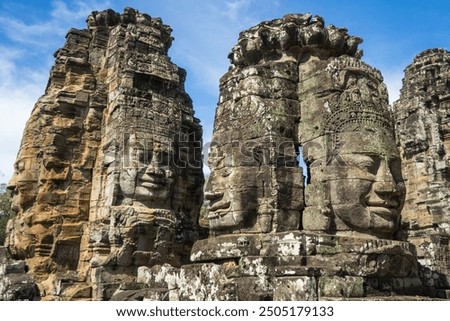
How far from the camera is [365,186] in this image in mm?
5898

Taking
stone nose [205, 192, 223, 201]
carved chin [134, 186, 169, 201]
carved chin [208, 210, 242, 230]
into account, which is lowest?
carved chin [208, 210, 242, 230]

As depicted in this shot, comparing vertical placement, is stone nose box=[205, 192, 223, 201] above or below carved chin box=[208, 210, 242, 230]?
above

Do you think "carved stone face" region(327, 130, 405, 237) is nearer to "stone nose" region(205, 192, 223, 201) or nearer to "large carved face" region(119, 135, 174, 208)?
"stone nose" region(205, 192, 223, 201)

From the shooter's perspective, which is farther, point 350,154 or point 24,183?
point 24,183

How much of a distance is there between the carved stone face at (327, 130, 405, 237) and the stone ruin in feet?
0.06

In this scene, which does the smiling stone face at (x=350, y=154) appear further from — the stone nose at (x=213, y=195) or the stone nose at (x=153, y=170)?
the stone nose at (x=153, y=170)

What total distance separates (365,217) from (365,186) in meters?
0.38

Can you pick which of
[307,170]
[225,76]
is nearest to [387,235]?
[307,170]

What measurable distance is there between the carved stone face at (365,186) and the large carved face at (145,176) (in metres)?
5.83

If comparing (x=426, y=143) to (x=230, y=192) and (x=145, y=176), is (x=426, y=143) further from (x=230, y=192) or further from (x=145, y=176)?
(x=230, y=192)

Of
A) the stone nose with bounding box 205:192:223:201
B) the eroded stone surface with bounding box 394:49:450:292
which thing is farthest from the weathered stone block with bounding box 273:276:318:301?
the eroded stone surface with bounding box 394:49:450:292

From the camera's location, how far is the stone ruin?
563 centimetres

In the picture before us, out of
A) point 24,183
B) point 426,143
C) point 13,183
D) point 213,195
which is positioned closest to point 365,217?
point 213,195

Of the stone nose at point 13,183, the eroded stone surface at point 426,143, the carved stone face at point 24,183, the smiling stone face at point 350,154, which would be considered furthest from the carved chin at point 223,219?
the eroded stone surface at point 426,143
